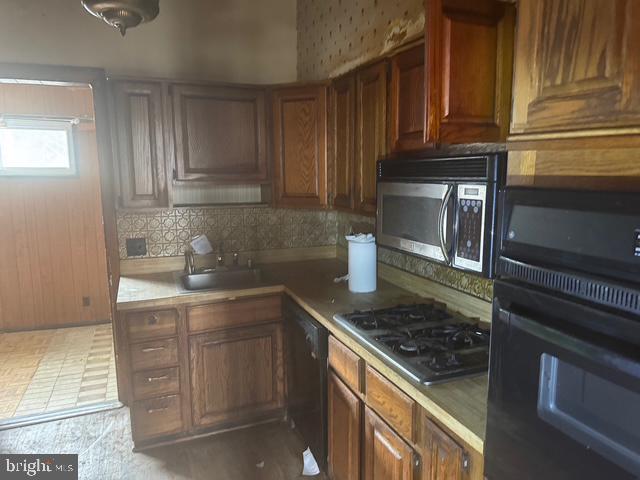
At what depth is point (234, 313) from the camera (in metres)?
2.61

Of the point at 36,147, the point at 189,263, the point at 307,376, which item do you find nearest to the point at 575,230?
the point at 307,376

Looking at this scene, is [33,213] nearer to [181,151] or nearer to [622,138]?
[181,151]

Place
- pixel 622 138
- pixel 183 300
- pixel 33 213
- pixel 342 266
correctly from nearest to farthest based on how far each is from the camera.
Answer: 1. pixel 622 138
2. pixel 183 300
3. pixel 342 266
4. pixel 33 213

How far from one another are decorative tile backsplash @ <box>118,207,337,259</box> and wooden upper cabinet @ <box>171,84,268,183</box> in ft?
1.15

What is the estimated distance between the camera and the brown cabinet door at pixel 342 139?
2424 millimetres

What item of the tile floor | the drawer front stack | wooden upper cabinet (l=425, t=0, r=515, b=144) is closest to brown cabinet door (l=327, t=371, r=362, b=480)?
the drawer front stack

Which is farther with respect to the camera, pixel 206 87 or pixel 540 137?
pixel 206 87

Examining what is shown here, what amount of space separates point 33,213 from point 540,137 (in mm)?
4759

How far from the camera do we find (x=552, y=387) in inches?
33.9

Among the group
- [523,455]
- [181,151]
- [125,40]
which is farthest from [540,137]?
[125,40]

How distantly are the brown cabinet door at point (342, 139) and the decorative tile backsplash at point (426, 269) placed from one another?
1.15 ft

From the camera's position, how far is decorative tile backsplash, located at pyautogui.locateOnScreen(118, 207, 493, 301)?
9.69ft

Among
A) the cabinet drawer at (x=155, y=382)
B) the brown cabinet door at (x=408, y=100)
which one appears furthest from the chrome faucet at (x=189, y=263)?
the brown cabinet door at (x=408, y=100)

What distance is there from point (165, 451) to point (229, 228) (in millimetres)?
1404
